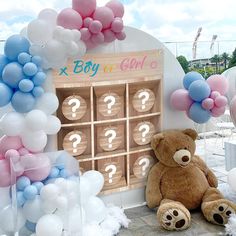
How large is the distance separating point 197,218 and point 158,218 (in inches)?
16.4

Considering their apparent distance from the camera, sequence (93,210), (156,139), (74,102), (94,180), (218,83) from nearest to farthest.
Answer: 1. (93,210)
2. (94,180)
3. (74,102)
4. (218,83)
5. (156,139)

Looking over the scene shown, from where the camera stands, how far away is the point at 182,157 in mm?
3115

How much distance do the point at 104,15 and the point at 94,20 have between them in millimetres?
85

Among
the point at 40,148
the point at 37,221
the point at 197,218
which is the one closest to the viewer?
the point at 37,221

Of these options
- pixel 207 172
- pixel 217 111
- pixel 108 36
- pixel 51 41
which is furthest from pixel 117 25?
pixel 207 172

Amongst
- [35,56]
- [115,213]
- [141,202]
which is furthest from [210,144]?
[35,56]

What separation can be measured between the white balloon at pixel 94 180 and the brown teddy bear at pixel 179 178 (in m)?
0.56

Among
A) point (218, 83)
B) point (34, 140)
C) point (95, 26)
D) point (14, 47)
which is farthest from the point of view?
point (218, 83)

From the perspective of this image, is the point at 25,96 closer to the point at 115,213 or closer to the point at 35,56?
the point at 35,56

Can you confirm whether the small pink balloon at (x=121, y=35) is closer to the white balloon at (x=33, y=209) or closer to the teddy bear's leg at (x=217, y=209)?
the white balloon at (x=33, y=209)

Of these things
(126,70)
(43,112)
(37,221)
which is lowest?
(37,221)

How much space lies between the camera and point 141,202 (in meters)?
3.48

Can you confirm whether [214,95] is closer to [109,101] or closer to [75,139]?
[109,101]

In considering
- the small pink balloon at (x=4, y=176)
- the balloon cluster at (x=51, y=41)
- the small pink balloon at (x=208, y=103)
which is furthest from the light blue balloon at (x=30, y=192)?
the small pink balloon at (x=208, y=103)
